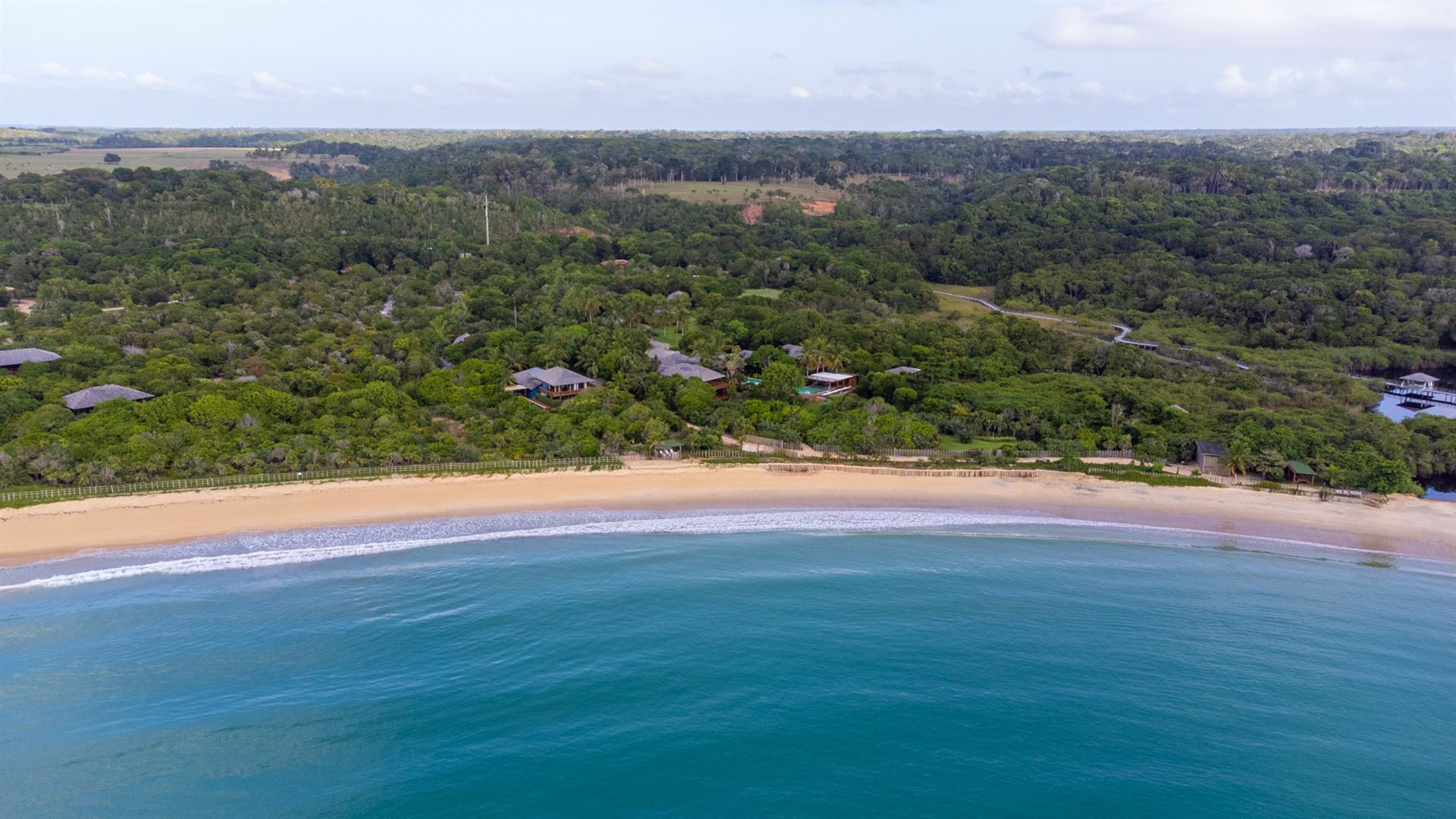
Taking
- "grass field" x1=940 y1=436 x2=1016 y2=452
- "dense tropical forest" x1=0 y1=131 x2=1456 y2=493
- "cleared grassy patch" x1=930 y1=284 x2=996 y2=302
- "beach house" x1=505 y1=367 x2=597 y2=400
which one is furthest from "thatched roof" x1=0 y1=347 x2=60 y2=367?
"cleared grassy patch" x1=930 y1=284 x2=996 y2=302

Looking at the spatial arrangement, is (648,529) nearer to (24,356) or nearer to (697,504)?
(697,504)

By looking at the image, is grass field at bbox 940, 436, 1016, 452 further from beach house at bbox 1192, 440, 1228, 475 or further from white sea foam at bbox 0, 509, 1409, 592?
beach house at bbox 1192, 440, 1228, 475

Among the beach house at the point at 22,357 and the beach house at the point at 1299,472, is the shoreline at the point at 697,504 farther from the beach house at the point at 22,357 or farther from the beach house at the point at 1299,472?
the beach house at the point at 22,357

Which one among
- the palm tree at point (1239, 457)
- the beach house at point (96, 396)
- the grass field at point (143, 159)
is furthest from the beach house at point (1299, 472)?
the grass field at point (143, 159)

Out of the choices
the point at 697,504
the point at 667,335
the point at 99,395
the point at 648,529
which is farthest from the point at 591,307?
the point at 648,529

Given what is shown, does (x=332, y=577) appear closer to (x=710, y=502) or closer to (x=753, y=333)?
(x=710, y=502)

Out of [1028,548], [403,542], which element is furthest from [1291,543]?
[403,542]
